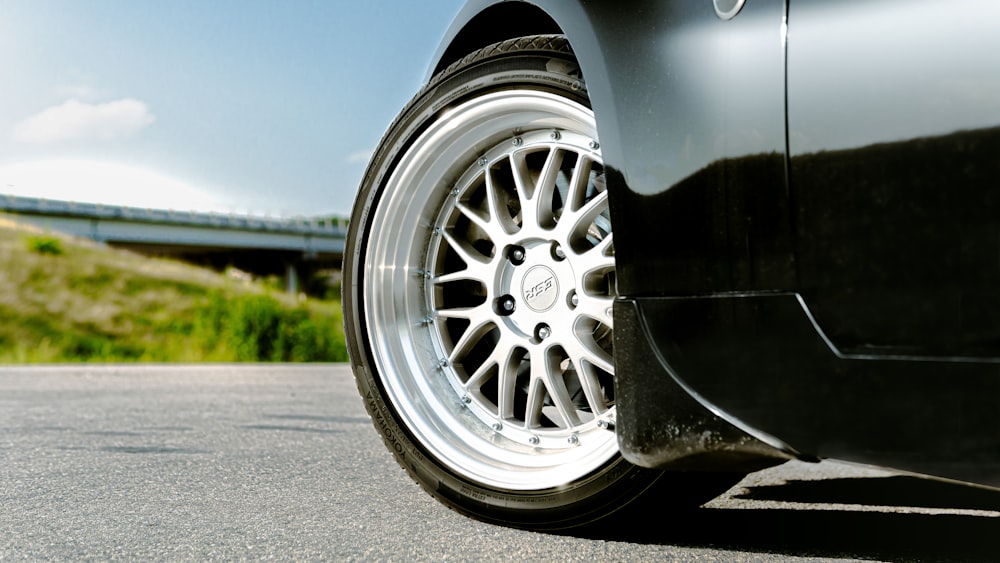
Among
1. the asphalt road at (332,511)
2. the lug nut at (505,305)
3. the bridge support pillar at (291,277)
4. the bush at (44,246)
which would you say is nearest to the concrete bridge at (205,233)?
the bridge support pillar at (291,277)

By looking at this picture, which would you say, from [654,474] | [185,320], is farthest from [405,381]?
[185,320]

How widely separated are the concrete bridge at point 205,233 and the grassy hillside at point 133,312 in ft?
11.1

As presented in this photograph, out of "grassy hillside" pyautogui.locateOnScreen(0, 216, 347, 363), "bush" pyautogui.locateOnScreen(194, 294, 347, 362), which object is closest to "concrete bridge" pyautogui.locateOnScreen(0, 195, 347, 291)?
"grassy hillside" pyautogui.locateOnScreen(0, 216, 347, 363)

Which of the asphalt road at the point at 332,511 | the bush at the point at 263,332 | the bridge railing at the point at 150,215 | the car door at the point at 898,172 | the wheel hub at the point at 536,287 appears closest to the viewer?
the car door at the point at 898,172

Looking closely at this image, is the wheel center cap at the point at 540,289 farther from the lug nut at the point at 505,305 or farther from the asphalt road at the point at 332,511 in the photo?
the asphalt road at the point at 332,511

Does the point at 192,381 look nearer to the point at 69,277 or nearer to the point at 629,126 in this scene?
the point at 629,126

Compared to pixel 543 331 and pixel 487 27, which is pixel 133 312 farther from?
pixel 543 331

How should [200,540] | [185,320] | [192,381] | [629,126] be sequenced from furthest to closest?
[185,320]
[192,381]
[200,540]
[629,126]

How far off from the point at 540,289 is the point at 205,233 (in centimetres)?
5472

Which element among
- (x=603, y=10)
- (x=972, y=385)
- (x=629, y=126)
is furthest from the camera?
(x=603, y=10)

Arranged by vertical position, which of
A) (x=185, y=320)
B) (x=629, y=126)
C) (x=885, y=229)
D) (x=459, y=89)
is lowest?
(x=185, y=320)

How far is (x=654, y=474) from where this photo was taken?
6.39 feet

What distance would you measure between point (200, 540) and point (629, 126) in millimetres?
1326

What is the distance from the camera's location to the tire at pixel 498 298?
2.09m
